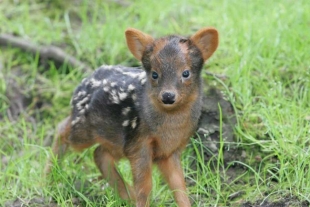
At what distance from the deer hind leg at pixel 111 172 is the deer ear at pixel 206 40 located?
4.20 ft

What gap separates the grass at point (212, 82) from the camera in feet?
20.2

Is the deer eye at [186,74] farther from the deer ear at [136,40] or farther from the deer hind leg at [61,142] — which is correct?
the deer hind leg at [61,142]

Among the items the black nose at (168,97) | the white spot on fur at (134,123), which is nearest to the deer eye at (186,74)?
the black nose at (168,97)

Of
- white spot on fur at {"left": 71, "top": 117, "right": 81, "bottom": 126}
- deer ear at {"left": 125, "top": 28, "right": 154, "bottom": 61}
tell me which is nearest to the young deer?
deer ear at {"left": 125, "top": 28, "right": 154, "bottom": 61}

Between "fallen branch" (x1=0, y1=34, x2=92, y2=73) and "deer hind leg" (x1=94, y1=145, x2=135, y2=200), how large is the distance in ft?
6.29

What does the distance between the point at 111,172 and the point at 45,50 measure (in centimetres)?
273

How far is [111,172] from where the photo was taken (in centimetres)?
636

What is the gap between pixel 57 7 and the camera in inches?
386

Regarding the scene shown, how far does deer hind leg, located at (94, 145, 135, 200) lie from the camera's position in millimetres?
6234

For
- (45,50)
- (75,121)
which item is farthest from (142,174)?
(45,50)

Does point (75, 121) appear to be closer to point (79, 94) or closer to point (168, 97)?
point (79, 94)

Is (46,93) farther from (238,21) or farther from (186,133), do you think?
(186,133)

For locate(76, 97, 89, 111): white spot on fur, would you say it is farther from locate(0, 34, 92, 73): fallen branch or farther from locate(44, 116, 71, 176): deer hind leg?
locate(0, 34, 92, 73): fallen branch

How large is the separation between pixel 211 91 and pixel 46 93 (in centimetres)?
227
